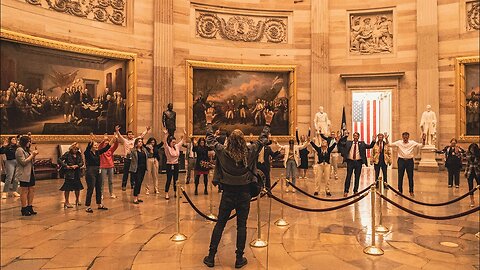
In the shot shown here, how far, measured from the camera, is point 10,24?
536 inches

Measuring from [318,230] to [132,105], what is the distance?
505 inches

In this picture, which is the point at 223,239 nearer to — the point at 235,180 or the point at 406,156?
the point at 235,180

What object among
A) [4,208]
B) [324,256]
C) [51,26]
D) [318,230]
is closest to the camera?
[324,256]

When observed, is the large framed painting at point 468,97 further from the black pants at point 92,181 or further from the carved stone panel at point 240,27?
the black pants at point 92,181

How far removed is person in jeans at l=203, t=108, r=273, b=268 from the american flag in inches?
827

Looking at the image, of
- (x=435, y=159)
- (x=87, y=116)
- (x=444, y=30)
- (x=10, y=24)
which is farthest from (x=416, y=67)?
(x=10, y=24)

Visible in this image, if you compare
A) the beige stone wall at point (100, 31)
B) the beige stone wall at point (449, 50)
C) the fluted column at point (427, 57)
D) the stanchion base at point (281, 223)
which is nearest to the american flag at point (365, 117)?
the fluted column at point (427, 57)

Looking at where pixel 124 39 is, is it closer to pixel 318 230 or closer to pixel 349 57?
pixel 349 57

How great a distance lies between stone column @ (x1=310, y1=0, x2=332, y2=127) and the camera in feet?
68.5

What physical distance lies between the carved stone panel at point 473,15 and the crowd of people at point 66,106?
18.4 meters

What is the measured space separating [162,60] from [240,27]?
524 centimetres

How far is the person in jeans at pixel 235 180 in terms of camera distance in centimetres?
518

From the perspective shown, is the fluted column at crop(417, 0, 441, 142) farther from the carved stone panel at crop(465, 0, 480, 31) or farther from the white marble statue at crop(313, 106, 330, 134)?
the white marble statue at crop(313, 106, 330, 134)

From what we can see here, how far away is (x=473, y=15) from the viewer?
18.9 metres
